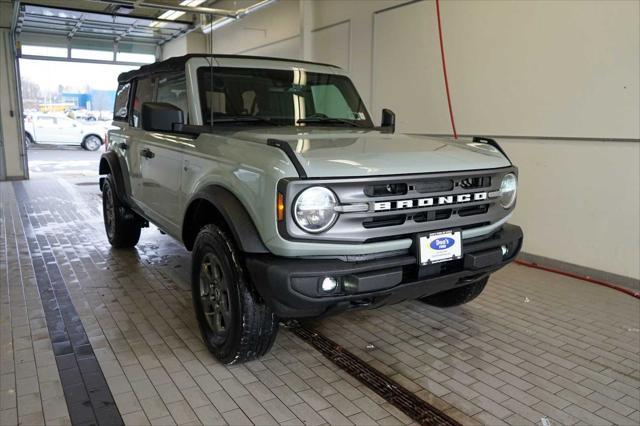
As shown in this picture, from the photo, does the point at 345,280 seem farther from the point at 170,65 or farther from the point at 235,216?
the point at 170,65

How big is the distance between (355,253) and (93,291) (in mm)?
2661

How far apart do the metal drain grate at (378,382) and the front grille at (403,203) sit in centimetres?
83

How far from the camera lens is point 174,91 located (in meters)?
3.58

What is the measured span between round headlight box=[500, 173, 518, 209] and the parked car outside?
709 inches

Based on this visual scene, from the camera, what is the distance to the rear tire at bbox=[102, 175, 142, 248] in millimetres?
4941

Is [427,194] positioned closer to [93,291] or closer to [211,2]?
[93,291]

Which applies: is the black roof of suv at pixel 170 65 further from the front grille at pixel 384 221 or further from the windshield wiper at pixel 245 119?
the front grille at pixel 384 221

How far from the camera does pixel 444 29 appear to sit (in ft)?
18.7

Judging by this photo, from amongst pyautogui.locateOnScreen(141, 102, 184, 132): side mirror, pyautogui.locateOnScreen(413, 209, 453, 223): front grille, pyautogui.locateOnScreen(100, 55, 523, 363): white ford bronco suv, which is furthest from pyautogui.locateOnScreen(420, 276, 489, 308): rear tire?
pyautogui.locateOnScreen(141, 102, 184, 132): side mirror

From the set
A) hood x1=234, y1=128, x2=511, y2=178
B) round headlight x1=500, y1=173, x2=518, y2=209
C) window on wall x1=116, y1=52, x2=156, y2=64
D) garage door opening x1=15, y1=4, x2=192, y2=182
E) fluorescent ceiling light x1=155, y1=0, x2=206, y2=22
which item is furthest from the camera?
window on wall x1=116, y1=52, x2=156, y2=64

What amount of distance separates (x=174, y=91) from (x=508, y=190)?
2402mm

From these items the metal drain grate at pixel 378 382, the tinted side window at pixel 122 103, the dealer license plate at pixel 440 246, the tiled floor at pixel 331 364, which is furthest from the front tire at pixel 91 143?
the dealer license plate at pixel 440 246

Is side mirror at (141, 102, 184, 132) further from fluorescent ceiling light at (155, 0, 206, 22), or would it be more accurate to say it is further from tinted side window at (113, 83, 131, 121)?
fluorescent ceiling light at (155, 0, 206, 22)

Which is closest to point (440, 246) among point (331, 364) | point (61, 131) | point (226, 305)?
point (331, 364)
